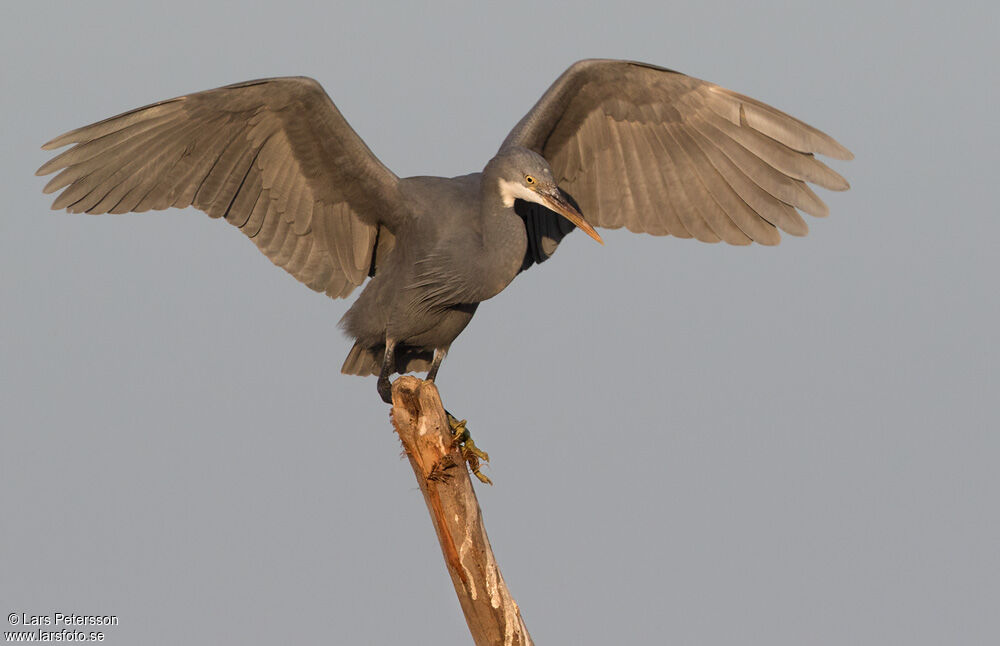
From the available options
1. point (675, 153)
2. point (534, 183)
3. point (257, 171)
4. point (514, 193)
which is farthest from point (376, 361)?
point (675, 153)

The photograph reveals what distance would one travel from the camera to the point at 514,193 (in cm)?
621

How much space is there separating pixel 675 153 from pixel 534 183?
122cm

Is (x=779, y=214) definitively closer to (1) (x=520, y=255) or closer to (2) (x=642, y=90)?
(2) (x=642, y=90)

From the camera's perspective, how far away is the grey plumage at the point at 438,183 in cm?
628

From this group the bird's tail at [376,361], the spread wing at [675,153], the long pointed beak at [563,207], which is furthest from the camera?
the bird's tail at [376,361]

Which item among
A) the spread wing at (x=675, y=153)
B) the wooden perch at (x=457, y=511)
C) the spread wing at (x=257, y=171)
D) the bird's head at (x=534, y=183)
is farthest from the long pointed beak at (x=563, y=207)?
the wooden perch at (x=457, y=511)

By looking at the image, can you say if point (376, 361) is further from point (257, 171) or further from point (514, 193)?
point (514, 193)

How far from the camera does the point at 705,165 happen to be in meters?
6.92

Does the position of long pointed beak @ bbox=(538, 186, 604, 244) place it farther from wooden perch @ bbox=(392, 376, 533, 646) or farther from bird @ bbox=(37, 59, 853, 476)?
wooden perch @ bbox=(392, 376, 533, 646)

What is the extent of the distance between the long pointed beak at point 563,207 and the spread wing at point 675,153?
0.48 metres

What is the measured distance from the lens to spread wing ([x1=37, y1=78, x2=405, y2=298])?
6332 mm

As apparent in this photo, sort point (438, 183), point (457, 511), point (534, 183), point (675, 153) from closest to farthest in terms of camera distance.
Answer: point (457, 511) → point (534, 183) → point (438, 183) → point (675, 153)

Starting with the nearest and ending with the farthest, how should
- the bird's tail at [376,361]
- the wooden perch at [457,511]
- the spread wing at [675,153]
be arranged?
1. the wooden perch at [457,511]
2. the spread wing at [675,153]
3. the bird's tail at [376,361]

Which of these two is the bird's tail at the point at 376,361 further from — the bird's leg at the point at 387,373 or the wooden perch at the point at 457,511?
the wooden perch at the point at 457,511
